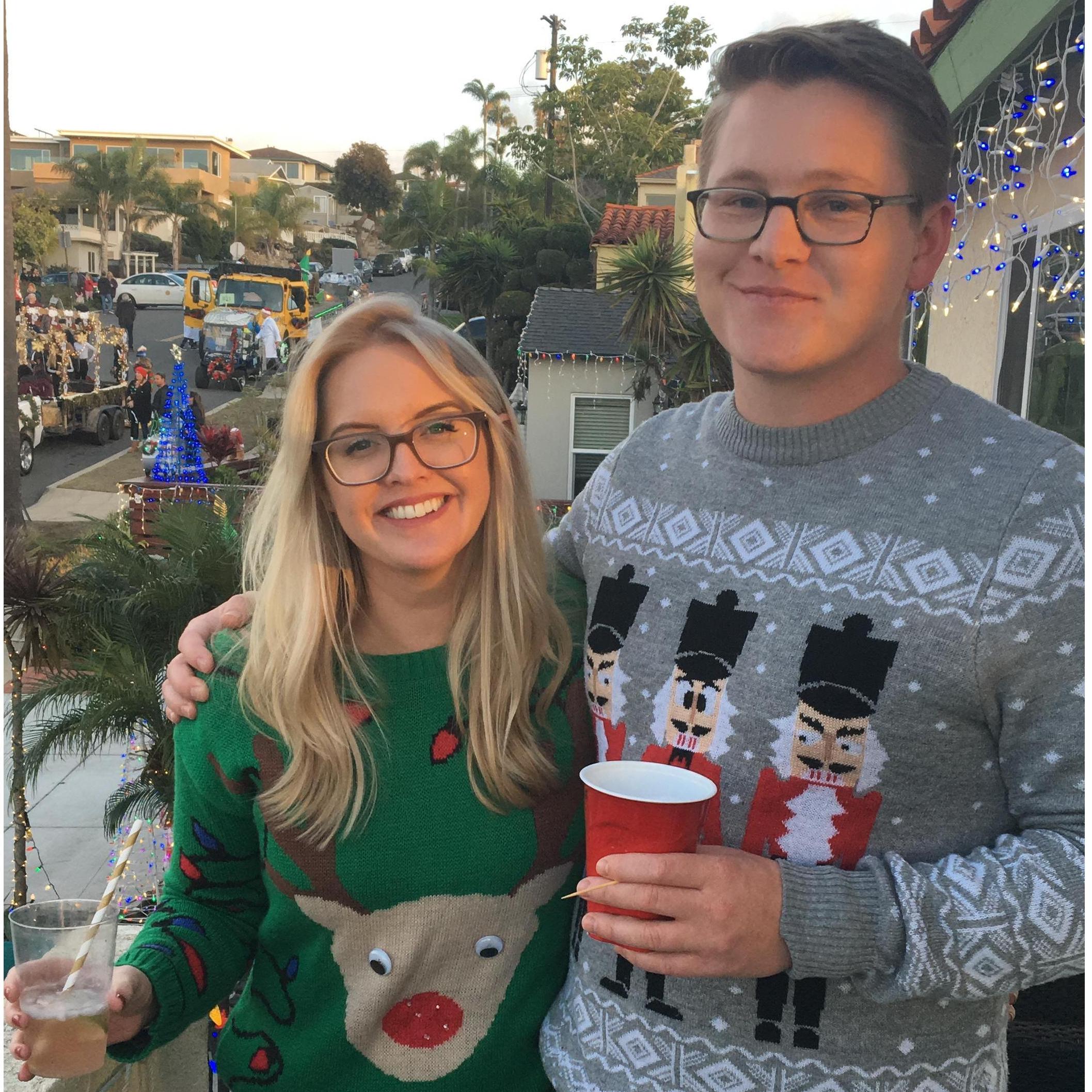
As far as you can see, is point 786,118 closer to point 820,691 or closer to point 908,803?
point 820,691

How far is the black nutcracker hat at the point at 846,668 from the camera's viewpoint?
134 cm

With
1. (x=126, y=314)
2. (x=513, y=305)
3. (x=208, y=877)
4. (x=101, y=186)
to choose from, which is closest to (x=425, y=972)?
(x=208, y=877)

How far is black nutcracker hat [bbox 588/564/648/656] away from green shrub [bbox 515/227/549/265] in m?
35.8

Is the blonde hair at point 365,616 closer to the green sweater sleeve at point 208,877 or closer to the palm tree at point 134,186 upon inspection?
the green sweater sleeve at point 208,877

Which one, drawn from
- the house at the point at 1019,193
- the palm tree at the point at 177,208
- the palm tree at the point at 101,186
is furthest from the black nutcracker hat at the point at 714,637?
the palm tree at the point at 101,186

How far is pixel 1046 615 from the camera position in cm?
124

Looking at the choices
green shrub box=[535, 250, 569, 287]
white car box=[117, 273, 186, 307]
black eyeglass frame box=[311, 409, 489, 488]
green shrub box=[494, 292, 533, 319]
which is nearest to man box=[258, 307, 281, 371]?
green shrub box=[494, 292, 533, 319]

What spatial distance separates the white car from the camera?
4706 centimetres

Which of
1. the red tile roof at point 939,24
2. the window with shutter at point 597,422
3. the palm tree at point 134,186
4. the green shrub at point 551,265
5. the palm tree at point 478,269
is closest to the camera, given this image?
the red tile roof at point 939,24

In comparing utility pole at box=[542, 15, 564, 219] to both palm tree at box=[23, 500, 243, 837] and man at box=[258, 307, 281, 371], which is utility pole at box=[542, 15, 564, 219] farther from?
palm tree at box=[23, 500, 243, 837]

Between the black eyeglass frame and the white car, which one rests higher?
the white car

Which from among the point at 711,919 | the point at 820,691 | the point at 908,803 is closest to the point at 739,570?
the point at 820,691

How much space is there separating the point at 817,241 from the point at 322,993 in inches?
57.3

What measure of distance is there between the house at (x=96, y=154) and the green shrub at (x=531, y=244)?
103 ft
